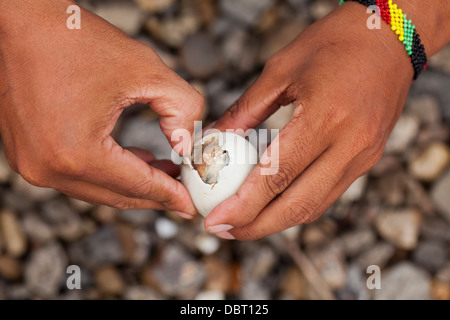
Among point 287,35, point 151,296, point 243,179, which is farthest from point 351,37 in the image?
point 151,296

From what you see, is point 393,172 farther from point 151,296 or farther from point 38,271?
point 38,271

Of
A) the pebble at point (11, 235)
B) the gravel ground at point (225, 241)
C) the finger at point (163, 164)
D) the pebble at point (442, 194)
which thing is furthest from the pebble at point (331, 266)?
the pebble at point (11, 235)

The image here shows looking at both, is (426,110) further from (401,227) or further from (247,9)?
(247,9)

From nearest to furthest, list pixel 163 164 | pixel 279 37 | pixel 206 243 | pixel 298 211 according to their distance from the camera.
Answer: pixel 298 211
pixel 163 164
pixel 206 243
pixel 279 37

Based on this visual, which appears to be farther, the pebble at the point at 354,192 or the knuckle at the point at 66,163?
the pebble at the point at 354,192

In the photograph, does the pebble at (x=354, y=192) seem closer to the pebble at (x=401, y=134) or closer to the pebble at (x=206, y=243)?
the pebble at (x=401, y=134)

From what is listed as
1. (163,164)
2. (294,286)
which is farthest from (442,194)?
(163,164)
